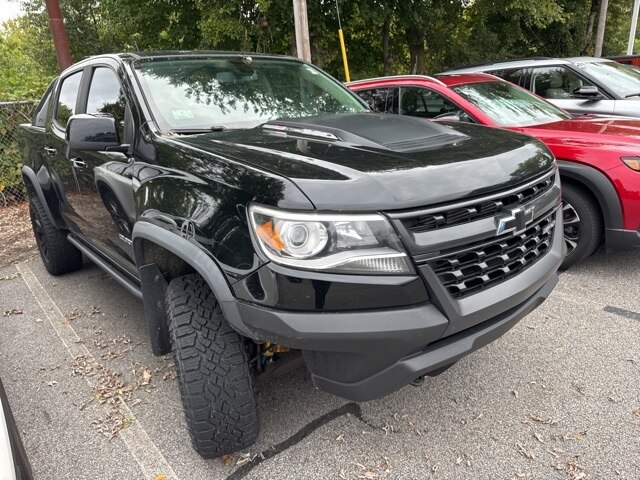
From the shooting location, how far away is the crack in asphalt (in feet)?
6.93

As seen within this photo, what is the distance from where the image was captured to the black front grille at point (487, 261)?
1.75 m

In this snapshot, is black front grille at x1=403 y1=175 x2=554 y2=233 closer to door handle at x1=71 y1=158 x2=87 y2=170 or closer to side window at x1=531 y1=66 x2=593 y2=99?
door handle at x1=71 y1=158 x2=87 y2=170

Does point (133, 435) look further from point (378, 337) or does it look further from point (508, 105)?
point (508, 105)

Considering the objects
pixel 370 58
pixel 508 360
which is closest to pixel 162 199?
pixel 508 360

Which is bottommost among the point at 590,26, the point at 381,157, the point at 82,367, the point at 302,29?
the point at 82,367

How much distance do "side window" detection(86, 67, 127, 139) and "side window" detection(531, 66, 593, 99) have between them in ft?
17.9

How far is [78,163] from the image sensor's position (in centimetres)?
312

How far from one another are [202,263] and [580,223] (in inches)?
123

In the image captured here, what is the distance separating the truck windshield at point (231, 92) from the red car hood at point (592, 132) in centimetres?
169

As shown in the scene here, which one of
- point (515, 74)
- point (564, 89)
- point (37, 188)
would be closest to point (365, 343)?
point (37, 188)

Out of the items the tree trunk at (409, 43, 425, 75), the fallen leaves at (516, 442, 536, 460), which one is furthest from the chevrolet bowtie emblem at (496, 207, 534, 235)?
the tree trunk at (409, 43, 425, 75)

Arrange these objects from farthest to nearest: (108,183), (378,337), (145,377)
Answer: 1. (145,377)
2. (108,183)
3. (378,337)

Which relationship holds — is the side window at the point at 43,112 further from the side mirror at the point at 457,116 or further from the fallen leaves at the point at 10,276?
the side mirror at the point at 457,116

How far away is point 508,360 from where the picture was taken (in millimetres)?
2771
